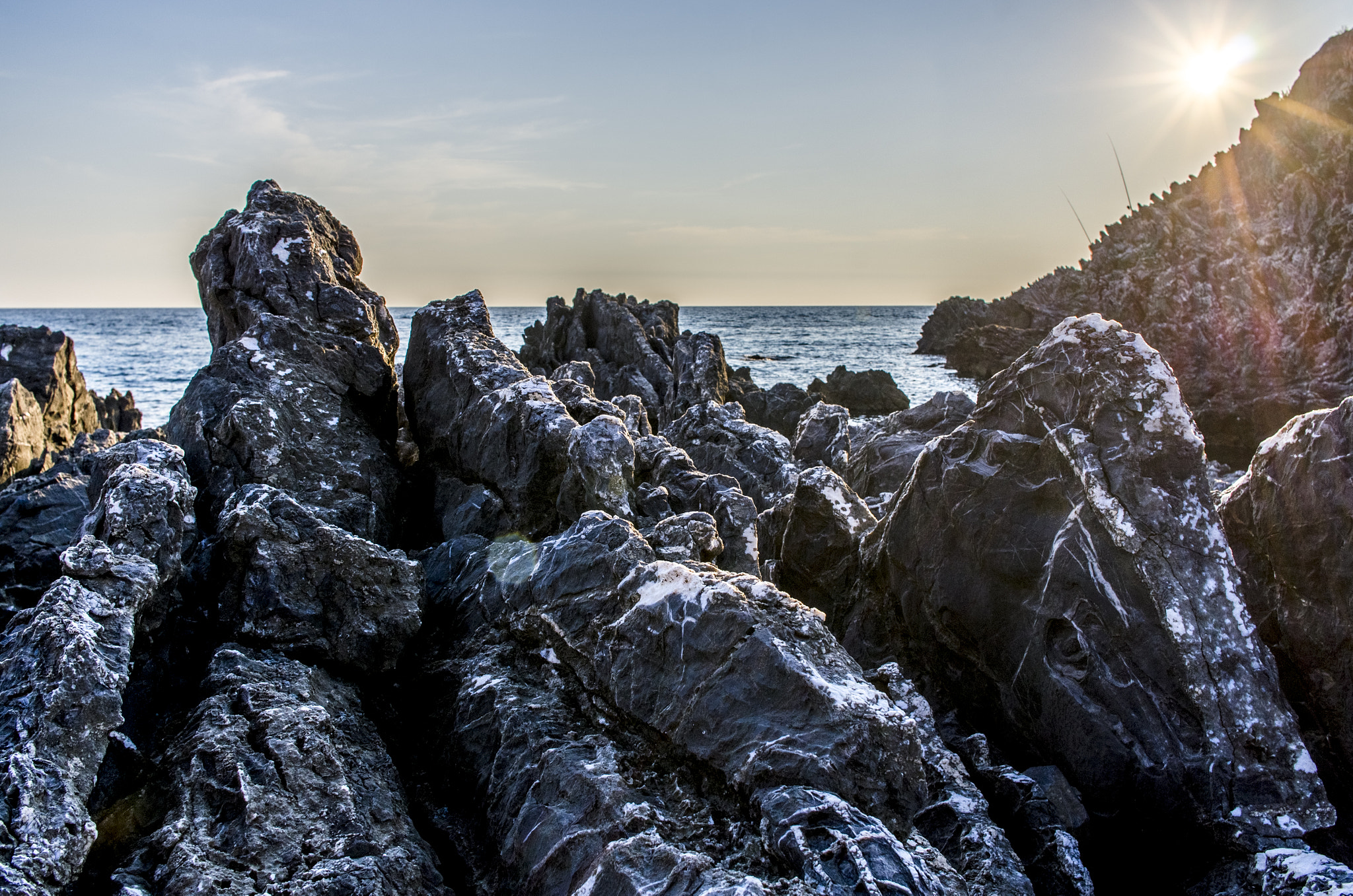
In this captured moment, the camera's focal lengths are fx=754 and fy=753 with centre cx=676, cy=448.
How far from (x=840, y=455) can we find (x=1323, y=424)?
12.0 metres

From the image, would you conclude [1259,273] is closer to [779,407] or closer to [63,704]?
[779,407]

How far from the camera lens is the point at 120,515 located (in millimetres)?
6348

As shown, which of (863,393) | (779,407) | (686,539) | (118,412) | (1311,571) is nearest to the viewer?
(1311,571)

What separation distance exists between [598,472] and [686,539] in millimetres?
1668

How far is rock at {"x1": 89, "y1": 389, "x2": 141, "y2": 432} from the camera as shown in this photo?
25.8 metres

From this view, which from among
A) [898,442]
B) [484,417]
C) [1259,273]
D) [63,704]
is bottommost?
[63,704]

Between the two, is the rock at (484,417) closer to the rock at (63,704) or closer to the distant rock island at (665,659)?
the distant rock island at (665,659)

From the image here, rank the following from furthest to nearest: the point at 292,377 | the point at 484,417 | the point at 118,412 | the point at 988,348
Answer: the point at 988,348, the point at 118,412, the point at 484,417, the point at 292,377

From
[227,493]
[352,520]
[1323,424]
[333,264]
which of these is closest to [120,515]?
[227,493]

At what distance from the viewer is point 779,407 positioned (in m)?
33.1

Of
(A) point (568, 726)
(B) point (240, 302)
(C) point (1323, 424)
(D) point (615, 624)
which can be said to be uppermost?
(B) point (240, 302)

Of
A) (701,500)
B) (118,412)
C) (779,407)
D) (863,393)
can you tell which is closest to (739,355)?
(863,393)

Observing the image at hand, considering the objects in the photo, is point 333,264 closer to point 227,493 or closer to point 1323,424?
point 227,493

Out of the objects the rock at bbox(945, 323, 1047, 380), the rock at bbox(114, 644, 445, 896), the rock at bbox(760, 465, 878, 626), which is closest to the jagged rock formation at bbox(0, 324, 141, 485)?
the rock at bbox(114, 644, 445, 896)
